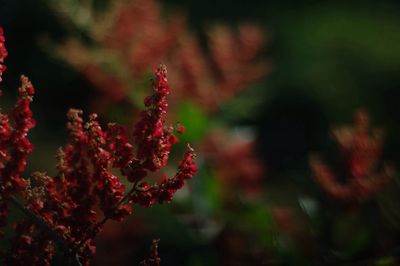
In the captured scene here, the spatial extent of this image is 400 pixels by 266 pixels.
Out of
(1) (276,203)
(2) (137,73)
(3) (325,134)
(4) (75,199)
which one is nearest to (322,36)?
(3) (325,134)

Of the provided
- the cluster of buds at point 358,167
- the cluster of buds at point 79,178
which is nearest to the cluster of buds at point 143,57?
the cluster of buds at point 358,167

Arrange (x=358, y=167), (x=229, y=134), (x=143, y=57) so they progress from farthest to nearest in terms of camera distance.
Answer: (x=229, y=134) → (x=143, y=57) → (x=358, y=167)

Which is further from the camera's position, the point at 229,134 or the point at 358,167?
the point at 229,134

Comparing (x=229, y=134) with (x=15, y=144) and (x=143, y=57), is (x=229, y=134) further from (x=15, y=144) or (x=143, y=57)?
(x=15, y=144)

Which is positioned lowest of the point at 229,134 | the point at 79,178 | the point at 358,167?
the point at 79,178

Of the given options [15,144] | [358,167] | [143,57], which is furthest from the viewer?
[143,57]

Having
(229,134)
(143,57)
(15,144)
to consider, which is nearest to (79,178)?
(15,144)

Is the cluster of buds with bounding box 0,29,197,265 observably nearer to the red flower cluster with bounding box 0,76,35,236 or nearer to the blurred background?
the red flower cluster with bounding box 0,76,35,236

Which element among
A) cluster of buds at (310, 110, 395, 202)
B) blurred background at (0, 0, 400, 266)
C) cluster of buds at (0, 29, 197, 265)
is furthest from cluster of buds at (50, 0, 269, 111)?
cluster of buds at (0, 29, 197, 265)

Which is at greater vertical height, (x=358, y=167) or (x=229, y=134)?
(x=229, y=134)

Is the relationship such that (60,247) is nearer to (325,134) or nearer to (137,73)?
(137,73)
